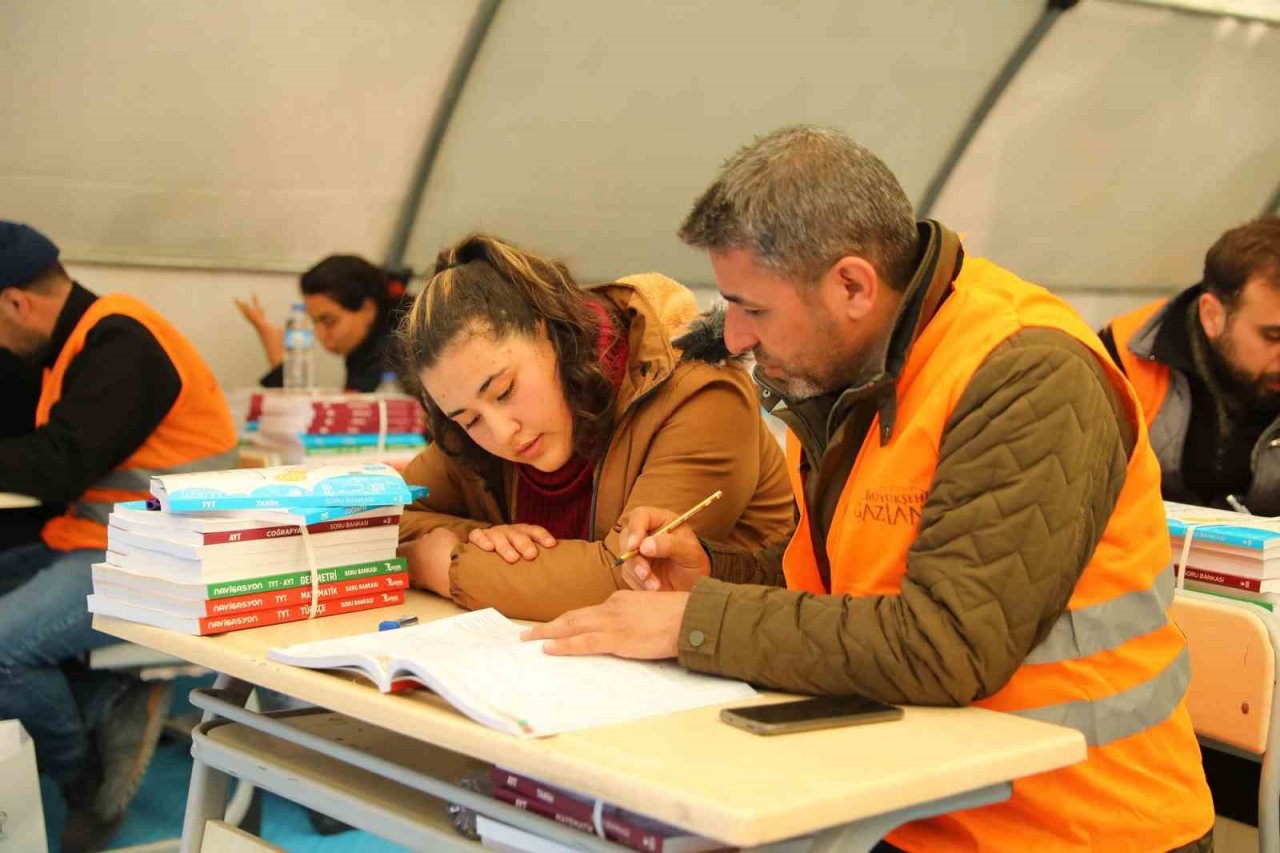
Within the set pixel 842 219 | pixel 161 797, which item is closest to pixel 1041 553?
pixel 842 219

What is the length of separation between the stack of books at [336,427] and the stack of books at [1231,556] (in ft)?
7.30

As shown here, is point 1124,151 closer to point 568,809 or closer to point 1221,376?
point 1221,376

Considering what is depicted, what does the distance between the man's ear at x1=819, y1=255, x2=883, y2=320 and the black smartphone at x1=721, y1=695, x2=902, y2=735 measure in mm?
443

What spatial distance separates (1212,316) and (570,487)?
163 centimetres

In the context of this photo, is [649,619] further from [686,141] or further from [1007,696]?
[686,141]

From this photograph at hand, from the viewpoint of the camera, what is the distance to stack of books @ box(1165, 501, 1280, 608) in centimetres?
215

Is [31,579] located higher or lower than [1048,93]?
lower

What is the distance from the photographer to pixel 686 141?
16.7ft

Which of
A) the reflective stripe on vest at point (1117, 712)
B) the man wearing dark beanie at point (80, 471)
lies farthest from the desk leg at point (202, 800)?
the man wearing dark beanie at point (80, 471)

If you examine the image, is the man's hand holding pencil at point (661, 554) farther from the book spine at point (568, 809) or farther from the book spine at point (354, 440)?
the book spine at point (354, 440)

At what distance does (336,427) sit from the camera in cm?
397

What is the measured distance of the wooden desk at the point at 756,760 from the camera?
1088 mm

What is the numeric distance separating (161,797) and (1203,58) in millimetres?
5188

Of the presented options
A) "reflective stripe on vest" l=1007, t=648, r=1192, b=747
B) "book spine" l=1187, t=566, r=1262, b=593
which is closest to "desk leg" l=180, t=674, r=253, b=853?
"reflective stripe on vest" l=1007, t=648, r=1192, b=747
